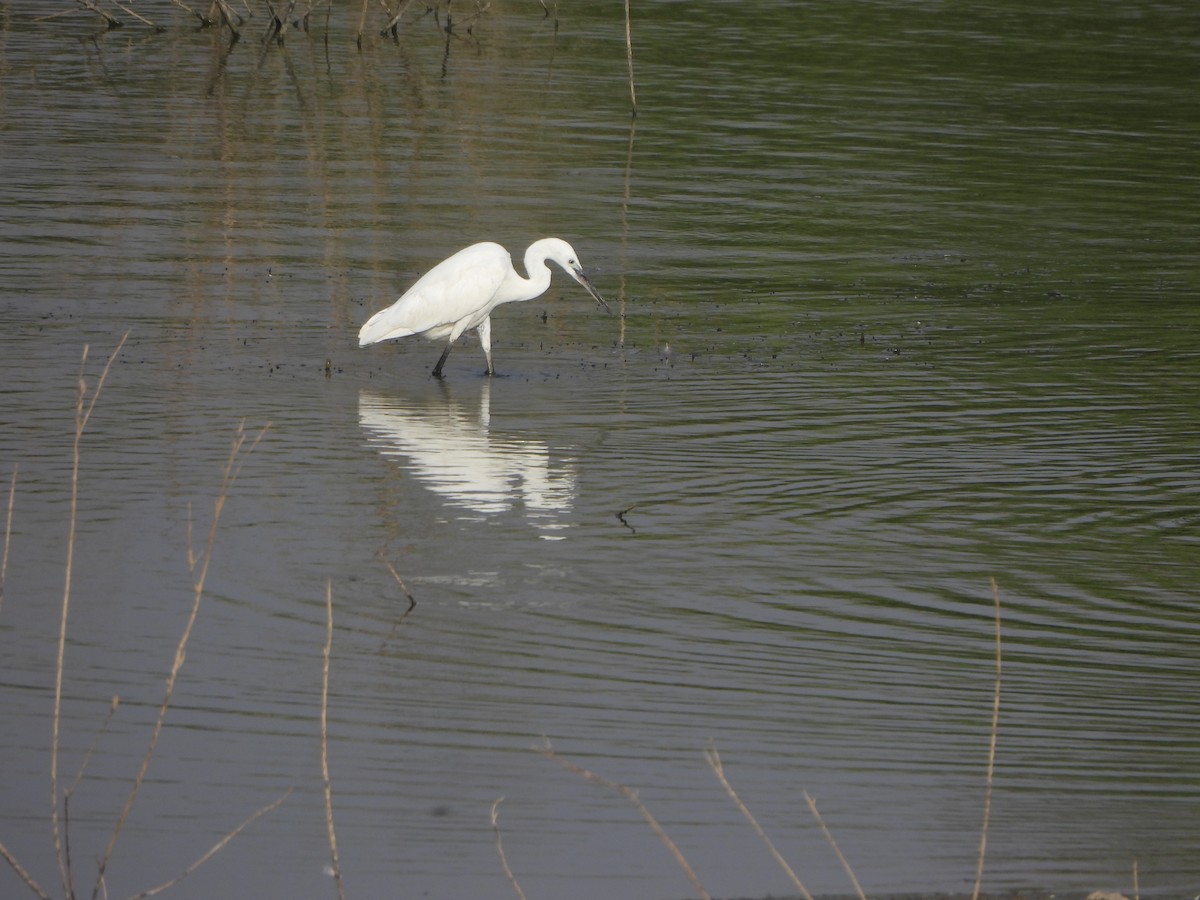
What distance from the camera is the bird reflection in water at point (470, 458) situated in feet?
31.2

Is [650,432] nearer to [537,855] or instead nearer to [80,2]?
[537,855]

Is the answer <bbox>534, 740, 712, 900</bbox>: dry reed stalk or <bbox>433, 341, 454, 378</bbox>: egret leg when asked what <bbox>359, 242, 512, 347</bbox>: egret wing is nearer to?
<bbox>433, 341, 454, 378</bbox>: egret leg

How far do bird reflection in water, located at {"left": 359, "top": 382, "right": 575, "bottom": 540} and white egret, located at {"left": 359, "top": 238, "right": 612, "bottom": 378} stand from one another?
1.78 ft

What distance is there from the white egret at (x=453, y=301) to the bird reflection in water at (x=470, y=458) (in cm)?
54

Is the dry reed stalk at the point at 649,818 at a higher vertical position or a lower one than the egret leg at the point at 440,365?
lower

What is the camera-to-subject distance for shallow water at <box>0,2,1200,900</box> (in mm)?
6039

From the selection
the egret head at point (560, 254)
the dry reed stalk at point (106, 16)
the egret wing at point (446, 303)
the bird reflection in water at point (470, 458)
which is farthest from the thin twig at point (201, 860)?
the dry reed stalk at point (106, 16)

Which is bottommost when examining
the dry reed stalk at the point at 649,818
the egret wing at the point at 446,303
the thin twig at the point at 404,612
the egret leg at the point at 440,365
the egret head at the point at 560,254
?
the thin twig at the point at 404,612

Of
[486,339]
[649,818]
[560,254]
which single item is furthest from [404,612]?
[560,254]

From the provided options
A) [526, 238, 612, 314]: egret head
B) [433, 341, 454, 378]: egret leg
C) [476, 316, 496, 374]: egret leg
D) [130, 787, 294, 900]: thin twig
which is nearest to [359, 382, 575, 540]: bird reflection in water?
[433, 341, 454, 378]: egret leg

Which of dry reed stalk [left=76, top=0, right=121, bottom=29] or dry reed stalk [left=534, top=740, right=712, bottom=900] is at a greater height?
dry reed stalk [left=76, top=0, right=121, bottom=29]

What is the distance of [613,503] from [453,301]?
2808 mm

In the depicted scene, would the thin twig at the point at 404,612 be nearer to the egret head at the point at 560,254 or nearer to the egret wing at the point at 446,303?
the egret wing at the point at 446,303

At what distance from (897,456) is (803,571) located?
7.07ft
